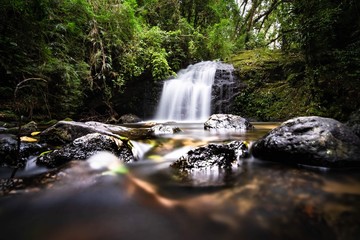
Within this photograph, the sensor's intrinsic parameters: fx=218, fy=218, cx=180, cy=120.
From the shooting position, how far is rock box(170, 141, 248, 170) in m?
2.83

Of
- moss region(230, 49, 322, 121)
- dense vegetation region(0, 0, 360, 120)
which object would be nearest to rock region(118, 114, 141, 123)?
dense vegetation region(0, 0, 360, 120)

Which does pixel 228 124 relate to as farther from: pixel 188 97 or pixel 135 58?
pixel 135 58

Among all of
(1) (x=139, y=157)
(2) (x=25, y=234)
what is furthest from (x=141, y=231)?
(1) (x=139, y=157)

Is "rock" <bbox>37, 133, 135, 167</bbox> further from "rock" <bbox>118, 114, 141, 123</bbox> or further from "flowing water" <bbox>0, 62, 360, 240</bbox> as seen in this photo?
"rock" <bbox>118, 114, 141, 123</bbox>

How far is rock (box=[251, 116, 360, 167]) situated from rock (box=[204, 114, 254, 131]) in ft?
8.46

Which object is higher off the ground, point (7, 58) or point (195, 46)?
point (195, 46)

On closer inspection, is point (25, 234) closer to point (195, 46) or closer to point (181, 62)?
point (181, 62)

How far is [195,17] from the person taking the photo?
14.8 metres

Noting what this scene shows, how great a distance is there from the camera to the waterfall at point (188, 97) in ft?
30.9

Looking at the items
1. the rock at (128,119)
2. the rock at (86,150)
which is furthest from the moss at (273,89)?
the rock at (86,150)

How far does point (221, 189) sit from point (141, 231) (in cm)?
95

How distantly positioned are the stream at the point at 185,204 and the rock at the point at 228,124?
3090 millimetres

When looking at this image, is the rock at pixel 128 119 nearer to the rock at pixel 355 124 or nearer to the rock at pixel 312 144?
the rock at pixel 312 144

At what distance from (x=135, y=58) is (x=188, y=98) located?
2.80m
